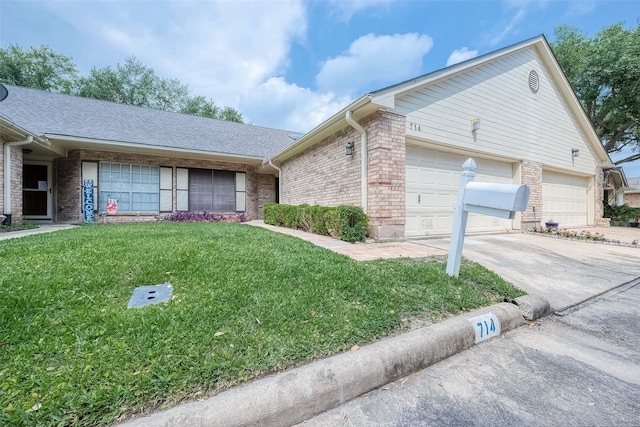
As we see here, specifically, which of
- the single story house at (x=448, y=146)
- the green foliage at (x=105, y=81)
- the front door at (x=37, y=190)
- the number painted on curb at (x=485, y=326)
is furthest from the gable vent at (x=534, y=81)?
the green foliage at (x=105, y=81)

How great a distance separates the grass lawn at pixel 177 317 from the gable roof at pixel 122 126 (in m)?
7.02

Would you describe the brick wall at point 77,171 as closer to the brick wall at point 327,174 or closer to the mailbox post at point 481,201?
the brick wall at point 327,174

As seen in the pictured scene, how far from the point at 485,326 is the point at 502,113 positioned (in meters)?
8.11

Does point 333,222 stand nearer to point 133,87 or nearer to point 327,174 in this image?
point 327,174

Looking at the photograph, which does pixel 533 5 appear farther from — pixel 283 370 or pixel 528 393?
pixel 283 370

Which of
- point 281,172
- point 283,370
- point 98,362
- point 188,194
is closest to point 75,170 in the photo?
point 188,194

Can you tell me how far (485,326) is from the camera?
227 cm

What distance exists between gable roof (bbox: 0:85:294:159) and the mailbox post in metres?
9.39

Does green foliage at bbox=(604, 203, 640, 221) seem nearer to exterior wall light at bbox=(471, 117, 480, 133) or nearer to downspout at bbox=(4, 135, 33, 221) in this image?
exterior wall light at bbox=(471, 117, 480, 133)

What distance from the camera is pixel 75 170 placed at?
926cm

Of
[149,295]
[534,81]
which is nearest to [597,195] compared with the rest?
[534,81]

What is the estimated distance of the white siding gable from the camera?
660 centimetres

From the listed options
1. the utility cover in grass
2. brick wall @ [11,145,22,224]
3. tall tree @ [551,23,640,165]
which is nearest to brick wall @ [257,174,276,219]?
brick wall @ [11,145,22,224]

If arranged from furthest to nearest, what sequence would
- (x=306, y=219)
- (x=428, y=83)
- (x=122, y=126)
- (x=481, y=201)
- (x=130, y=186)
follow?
(x=122, y=126), (x=130, y=186), (x=306, y=219), (x=428, y=83), (x=481, y=201)
